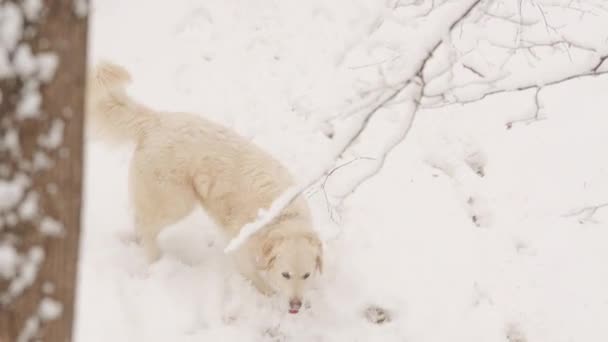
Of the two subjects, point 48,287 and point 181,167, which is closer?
point 48,287

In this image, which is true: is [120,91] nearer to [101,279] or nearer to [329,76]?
[101,279]

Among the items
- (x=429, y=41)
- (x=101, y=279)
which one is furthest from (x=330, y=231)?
(x=429, y=41)

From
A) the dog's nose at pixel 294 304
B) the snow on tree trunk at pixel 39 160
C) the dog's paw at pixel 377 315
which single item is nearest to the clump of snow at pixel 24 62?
the snow on tree trunk at pixel 39 160

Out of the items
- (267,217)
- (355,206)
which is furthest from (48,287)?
(355,206)

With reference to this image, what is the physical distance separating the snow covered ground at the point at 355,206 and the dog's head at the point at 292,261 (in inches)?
13.2

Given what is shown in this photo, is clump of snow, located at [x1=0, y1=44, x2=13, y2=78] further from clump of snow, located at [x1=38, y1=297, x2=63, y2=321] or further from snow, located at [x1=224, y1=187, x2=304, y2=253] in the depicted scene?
snow, located at [x1=224, y1=187, x2=304, y2=253]

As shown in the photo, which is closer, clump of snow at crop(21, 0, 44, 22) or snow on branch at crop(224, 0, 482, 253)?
clump of snow at crop(21, 0, 44, 22)

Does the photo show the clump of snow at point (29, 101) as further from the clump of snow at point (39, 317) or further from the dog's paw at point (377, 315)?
the dog's paw at point (377, 315)

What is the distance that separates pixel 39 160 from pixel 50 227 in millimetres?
182

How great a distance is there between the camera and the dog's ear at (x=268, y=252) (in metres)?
4.20

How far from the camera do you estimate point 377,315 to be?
4.70 metres

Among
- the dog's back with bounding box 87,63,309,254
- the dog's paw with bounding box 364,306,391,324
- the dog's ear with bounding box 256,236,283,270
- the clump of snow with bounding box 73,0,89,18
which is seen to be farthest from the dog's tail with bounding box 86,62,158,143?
the clump of snow with bounding box 73,0,89,18

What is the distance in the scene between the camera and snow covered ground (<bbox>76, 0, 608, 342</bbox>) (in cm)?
448

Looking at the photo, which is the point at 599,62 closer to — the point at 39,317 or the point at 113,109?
the point at 39,317
